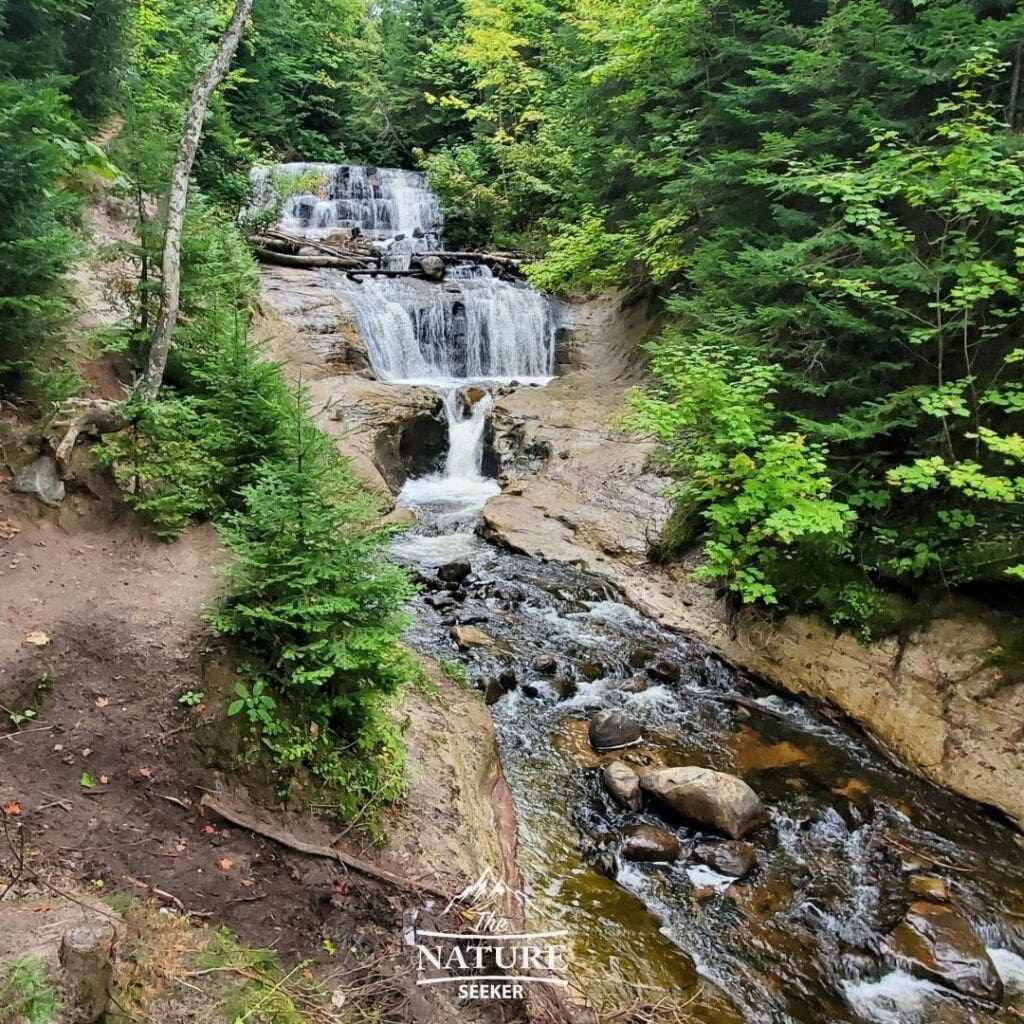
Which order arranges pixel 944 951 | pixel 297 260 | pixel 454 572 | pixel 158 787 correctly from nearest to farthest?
1. pixel 158 787
2. pixel 944 951
3. pixel 454 572
4. pixel 297 260

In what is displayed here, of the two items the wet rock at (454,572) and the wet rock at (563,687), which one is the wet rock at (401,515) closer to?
the wet rock at (454,572)

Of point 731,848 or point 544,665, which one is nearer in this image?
point 731,848

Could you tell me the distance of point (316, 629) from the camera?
3807 millimetres

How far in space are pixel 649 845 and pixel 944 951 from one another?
1947mm

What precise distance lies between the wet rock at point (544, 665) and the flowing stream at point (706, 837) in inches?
0.9

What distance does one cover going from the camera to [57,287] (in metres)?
5.58

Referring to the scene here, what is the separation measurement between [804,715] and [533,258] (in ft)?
48.4

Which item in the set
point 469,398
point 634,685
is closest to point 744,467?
point 634,685

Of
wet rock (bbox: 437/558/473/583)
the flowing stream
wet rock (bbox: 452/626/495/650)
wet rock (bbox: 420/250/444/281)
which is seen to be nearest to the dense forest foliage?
the flowing stream

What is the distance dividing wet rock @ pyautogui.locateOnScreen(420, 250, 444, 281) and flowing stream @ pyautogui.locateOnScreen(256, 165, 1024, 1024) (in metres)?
9.12

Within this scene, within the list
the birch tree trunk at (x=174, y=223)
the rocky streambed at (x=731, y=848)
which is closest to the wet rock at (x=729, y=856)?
the rocky streambed at (x=731, y=848)

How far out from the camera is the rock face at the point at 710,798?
5066 mm

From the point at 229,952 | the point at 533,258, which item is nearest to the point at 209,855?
the point at 229,952

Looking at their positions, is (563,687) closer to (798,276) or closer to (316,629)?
(316,629)
